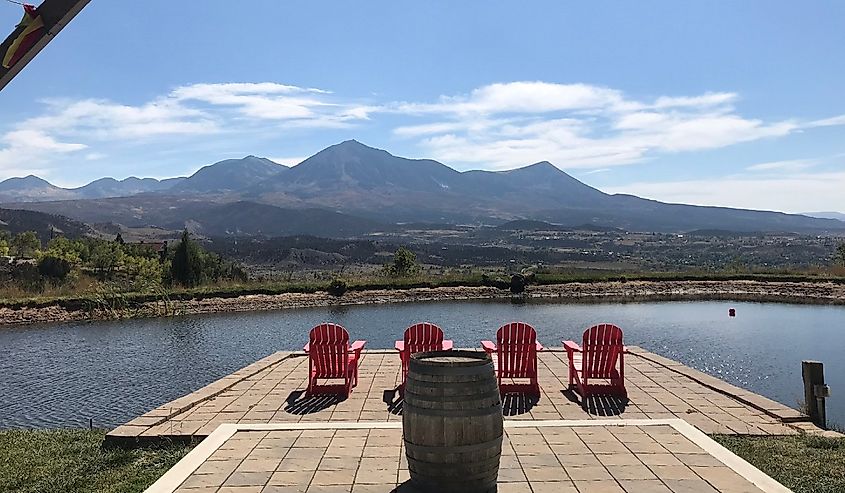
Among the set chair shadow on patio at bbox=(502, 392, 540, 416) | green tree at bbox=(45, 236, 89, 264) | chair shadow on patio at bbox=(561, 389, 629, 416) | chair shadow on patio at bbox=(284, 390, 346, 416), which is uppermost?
green tree at bbox=(45, 236, 89, 264)

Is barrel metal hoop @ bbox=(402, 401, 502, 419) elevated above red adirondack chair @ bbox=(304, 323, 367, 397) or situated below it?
above

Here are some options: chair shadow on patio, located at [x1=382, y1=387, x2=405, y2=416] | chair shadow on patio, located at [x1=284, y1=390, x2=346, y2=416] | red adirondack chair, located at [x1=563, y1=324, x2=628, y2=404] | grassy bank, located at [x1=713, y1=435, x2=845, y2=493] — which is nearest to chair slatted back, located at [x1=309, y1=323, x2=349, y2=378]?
chair shadow on patio, located at [x1=284, y1=390, x2=346, y2=416]

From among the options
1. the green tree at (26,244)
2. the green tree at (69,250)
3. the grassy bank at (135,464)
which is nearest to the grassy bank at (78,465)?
the grassy bank at (135,464)

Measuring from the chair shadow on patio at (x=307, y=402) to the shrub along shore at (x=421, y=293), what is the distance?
18.1 m

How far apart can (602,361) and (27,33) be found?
6.21m

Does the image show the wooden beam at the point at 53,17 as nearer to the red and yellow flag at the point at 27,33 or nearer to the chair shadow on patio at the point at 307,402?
the red and yellow flag at the point at 27,33

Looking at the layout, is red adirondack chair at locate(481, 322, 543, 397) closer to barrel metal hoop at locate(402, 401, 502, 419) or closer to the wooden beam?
barrel metal hoop at locate(402, 401, 502, 419)

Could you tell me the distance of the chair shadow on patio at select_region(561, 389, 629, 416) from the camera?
Answer: 6.76 m

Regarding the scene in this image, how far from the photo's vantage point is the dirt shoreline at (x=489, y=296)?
2367 centimetres

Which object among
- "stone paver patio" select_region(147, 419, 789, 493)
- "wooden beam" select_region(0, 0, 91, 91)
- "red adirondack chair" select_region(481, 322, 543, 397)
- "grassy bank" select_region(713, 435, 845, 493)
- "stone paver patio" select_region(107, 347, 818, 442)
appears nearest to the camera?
"wooden beam" select_region(0, 0, 91, 91)

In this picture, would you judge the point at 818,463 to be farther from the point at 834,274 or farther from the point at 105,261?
the point at 105,261

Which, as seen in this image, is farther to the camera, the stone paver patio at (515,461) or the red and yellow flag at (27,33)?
the stone paver patio at (515,461)

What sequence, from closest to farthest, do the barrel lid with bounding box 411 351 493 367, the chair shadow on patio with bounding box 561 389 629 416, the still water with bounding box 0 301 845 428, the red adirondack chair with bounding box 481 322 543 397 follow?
the barrel lid with bounding box 411 351 493 367 < the chair shadow on patio with bounding box 561 389 629 416 < the red adirondack chair with bounding box 481 322 543 397 < the still water with bounding box 0 301 845 428

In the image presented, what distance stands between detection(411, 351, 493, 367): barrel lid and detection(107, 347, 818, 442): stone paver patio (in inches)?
91.7
